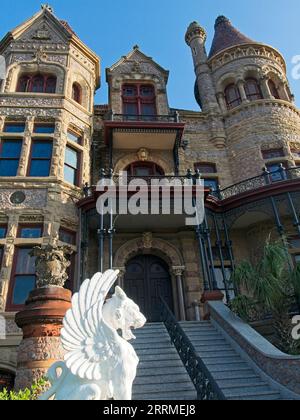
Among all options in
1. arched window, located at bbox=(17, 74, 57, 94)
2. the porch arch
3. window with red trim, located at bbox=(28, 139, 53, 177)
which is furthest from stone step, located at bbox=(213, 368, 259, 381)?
arched window, located at bbox=(17, 74, 57, 94)

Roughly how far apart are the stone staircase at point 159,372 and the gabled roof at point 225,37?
58.9 feet

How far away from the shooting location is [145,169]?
615 inches

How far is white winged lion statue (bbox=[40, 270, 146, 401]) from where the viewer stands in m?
3.11

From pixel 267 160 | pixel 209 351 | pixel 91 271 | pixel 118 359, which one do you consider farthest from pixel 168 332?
pixel 267 160

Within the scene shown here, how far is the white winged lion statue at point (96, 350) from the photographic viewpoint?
10.2 feet

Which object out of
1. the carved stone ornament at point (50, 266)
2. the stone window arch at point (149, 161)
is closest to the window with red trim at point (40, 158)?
the stone window arch at point (149, 161)

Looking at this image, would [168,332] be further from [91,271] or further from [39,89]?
[39,89]

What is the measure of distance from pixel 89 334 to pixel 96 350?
0.18 meters

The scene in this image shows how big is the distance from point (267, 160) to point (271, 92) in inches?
218

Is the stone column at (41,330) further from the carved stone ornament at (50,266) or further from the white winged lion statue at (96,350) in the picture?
the white winged lion statue at (96,350)

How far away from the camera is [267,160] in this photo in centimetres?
1538

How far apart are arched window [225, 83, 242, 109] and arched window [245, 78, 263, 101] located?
0.52m

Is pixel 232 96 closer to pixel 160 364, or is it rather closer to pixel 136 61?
pixel 136 61

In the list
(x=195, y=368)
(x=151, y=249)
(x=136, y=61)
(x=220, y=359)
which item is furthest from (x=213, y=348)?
(x=136, y=61)
